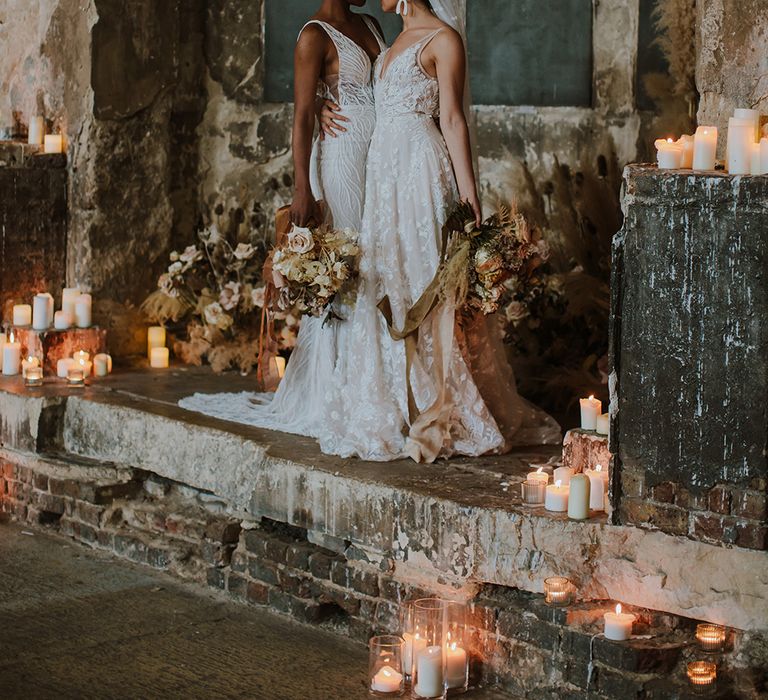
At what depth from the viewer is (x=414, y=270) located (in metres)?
5.91

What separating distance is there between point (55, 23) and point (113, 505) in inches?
110

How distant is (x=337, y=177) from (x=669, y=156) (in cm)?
199

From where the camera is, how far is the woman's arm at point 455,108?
5.72 m

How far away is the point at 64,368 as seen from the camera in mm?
7562

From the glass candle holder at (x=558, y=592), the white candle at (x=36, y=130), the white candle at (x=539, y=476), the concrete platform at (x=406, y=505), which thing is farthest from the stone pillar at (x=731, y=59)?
the white candle at (x=36, y=130)

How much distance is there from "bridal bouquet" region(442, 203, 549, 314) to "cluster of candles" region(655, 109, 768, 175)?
106cm

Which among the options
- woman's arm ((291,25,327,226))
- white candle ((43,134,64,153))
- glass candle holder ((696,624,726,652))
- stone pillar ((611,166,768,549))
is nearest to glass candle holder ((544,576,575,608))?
stone pillar ((611,166,768,549))

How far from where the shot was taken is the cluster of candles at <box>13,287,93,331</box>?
7.70 metres

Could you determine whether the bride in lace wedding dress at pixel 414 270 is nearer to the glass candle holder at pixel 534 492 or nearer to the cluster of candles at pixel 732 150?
the glass candle holder at pixel 534 492

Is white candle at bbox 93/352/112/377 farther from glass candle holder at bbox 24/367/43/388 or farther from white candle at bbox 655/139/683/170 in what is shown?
white candle at bbox 655/139/683/170

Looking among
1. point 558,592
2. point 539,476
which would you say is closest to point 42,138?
point 539,476

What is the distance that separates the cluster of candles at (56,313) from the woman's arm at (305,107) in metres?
1.99

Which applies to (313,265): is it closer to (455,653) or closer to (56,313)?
(455,653)

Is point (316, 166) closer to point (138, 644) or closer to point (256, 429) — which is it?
point (256, 429)
